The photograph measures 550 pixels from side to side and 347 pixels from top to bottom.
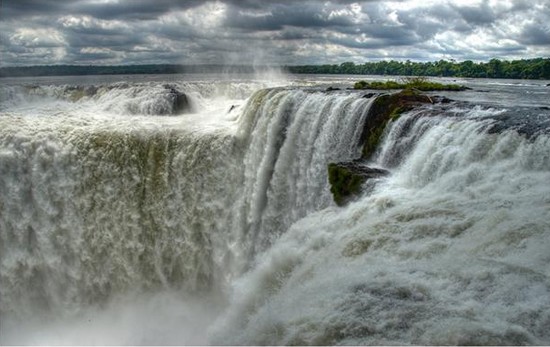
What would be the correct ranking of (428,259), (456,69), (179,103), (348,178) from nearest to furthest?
(428,259)
(348,178)
(179,103)
(456,69)

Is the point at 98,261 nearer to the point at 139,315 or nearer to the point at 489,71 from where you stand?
the point at 139,315

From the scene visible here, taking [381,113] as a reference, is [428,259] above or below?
below

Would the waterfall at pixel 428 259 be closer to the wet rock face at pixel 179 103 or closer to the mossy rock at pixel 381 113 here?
the mossy rock at pixel 381 113

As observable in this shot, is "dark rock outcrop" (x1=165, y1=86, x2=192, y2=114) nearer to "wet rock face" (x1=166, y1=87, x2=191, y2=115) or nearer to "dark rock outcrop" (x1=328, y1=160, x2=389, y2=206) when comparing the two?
"wet rock face" (x1=166, y1=87, x2=191, y2=115)

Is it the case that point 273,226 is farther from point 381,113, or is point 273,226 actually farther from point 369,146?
point 381,113

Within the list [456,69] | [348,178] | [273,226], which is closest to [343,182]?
[348,178]

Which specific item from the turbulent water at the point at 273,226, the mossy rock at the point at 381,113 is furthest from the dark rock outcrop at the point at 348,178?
the mossy rock at the point at 381,113

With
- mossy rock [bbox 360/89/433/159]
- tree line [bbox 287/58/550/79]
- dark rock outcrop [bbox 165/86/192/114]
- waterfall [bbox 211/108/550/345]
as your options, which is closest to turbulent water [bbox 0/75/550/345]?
waterfall [bbox 211/108/550/345]

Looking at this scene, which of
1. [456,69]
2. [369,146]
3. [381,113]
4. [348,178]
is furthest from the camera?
[456,69]
